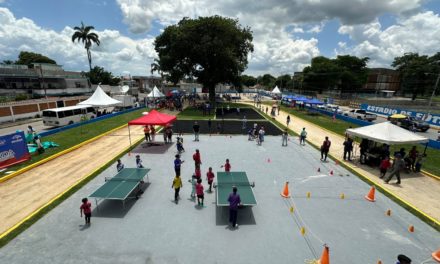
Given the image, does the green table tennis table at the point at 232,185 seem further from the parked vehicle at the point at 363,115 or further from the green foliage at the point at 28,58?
the green foliage at the point at 28,58

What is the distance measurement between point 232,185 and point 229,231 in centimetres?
229

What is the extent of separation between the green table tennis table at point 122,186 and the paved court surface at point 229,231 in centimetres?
66

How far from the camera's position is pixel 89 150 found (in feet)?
55.8

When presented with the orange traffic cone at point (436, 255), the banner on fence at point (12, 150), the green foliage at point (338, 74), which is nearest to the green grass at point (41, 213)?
the banner on fence at point (12, 150)

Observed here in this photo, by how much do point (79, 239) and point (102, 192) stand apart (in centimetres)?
202

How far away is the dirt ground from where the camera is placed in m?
9.15

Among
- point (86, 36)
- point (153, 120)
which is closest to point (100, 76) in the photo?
point (86, 36)

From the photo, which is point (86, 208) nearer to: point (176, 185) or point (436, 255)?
point (176, 185)

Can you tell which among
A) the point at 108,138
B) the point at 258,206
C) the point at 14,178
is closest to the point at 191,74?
the point at 108,138

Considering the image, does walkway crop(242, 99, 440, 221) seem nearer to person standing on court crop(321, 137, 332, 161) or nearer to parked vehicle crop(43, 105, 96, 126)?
person standing on court crop(321, 137, 332, 161)

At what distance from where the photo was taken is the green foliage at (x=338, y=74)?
292ft

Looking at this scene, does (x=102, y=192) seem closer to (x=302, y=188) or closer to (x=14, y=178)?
(x=14, y=178)

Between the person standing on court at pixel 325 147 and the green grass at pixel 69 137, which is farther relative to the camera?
the person standing on court at pixel 325 147

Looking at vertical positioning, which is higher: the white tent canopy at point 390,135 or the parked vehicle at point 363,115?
the white tent canopy at point 390,135
